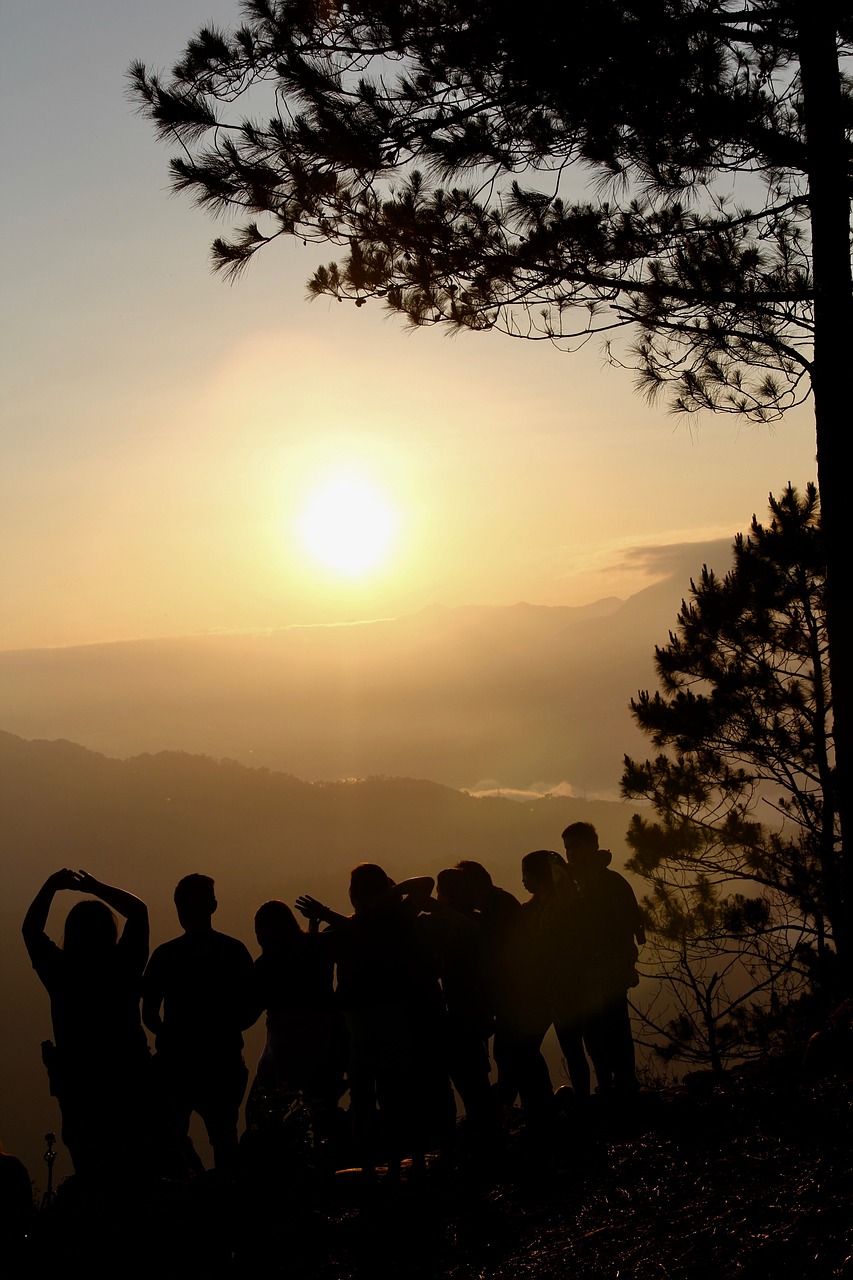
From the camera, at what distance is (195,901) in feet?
15.0

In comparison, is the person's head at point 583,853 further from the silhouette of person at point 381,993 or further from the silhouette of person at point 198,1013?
the silhouette of person at point 198,1013

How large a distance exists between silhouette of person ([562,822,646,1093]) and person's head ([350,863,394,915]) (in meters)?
1.37

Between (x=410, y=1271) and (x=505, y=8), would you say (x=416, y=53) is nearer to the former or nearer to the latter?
(x=505, y=8)

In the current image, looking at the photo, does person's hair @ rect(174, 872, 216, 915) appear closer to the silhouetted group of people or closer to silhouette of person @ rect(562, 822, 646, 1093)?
the silhouetted group of people

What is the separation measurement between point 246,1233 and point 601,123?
19.3 feet

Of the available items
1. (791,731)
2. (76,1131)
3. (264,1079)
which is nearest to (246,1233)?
(76,1131)

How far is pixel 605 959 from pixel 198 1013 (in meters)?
2.26

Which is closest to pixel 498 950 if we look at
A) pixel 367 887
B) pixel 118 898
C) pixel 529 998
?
pixel 529 998

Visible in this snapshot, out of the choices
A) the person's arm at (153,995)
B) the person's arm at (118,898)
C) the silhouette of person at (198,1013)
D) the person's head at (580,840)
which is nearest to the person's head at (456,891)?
the person's head at (580,840)

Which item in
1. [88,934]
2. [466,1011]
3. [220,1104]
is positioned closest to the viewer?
[88,934]

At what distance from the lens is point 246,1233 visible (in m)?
3.63

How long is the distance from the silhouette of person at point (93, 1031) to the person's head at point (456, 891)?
66.0 inches

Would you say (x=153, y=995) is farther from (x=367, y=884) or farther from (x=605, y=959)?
(x=605, y=959)

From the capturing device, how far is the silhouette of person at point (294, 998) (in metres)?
4.91
